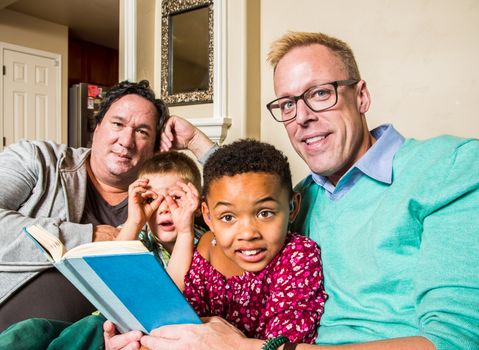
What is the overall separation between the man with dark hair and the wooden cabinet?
4500mm

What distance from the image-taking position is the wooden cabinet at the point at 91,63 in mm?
5922

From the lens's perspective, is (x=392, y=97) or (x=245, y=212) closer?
(x=245, y=212)

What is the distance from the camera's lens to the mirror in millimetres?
2836

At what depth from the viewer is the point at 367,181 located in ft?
3.67

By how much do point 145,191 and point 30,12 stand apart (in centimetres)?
471

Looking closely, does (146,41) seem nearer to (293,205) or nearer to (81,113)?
(293,205)

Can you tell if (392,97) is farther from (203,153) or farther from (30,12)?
(30,12)

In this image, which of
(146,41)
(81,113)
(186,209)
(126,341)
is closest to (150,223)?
(186,209)

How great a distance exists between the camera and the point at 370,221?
3.45ft

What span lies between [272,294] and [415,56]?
170 centimetres

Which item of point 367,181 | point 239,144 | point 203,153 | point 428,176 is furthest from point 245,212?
point 203,153

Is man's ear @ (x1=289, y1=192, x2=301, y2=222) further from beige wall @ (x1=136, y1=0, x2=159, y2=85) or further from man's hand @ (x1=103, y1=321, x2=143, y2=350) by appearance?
beige wall @ (x1=136, y1=0, x2=159, y2=85)

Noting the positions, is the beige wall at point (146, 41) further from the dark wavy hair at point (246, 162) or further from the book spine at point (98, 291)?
the book spine at point (98, 291)

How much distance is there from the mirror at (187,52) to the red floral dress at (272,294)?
1846 mm
